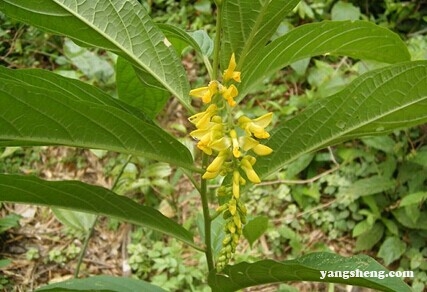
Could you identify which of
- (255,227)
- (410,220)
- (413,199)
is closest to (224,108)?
(255,227)

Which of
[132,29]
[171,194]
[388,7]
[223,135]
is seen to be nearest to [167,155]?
[223,135]

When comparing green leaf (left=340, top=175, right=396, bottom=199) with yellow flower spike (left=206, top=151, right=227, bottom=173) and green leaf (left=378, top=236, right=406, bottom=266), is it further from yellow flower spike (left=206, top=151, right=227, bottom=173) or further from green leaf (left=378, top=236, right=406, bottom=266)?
yellow flower spike (left=206, top=151, right=227, bottom=173)

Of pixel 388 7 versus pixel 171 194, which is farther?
pixel 388 7

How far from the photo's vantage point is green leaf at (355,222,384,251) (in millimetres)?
2289

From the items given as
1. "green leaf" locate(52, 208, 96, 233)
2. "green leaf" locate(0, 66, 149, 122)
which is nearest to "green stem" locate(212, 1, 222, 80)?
"green leaf" locate(0, 66, 149, 122)

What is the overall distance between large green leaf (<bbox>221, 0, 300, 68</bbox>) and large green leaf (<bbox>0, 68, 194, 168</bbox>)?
201 millimetres

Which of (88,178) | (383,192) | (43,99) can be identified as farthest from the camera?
(88,178)

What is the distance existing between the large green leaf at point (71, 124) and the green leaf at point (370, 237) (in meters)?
1.52

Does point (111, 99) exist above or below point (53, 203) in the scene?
above

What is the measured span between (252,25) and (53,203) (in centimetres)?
50

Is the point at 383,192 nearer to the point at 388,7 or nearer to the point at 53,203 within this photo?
the point at 388,7

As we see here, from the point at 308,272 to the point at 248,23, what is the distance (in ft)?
1.48

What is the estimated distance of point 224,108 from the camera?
909 mm

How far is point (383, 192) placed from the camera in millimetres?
2393
